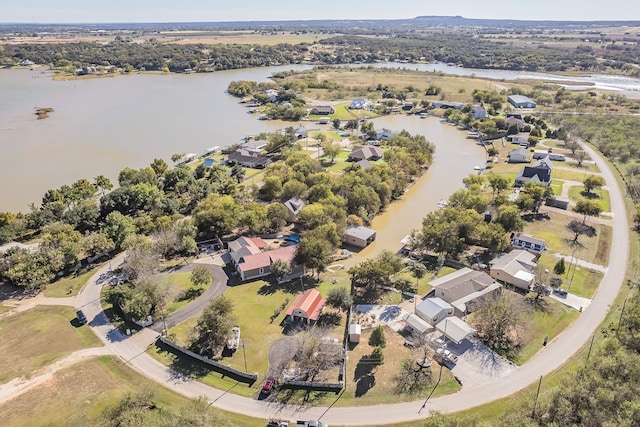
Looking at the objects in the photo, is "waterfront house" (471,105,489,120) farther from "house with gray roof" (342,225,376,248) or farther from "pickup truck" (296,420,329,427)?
"pickup truck" (296,420,329,427)

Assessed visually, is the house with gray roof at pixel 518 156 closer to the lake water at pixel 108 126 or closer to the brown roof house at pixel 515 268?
the lake water at pixel 108 126

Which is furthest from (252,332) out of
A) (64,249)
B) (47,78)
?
(47,78)

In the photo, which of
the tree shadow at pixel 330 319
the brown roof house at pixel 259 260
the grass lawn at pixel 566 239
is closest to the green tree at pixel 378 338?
the tree shadow at pixel 330 319

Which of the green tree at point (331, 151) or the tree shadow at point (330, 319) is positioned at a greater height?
the green tree at point (331, 151)

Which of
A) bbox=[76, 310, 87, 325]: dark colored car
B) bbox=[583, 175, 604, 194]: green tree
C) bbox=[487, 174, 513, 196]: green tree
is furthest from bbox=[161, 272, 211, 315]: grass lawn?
bbox=[583, 175, 604, 194]: green tree

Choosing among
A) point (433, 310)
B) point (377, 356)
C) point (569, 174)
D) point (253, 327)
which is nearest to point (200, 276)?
point (253, 327)

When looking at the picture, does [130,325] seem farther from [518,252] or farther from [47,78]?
[47,78]
